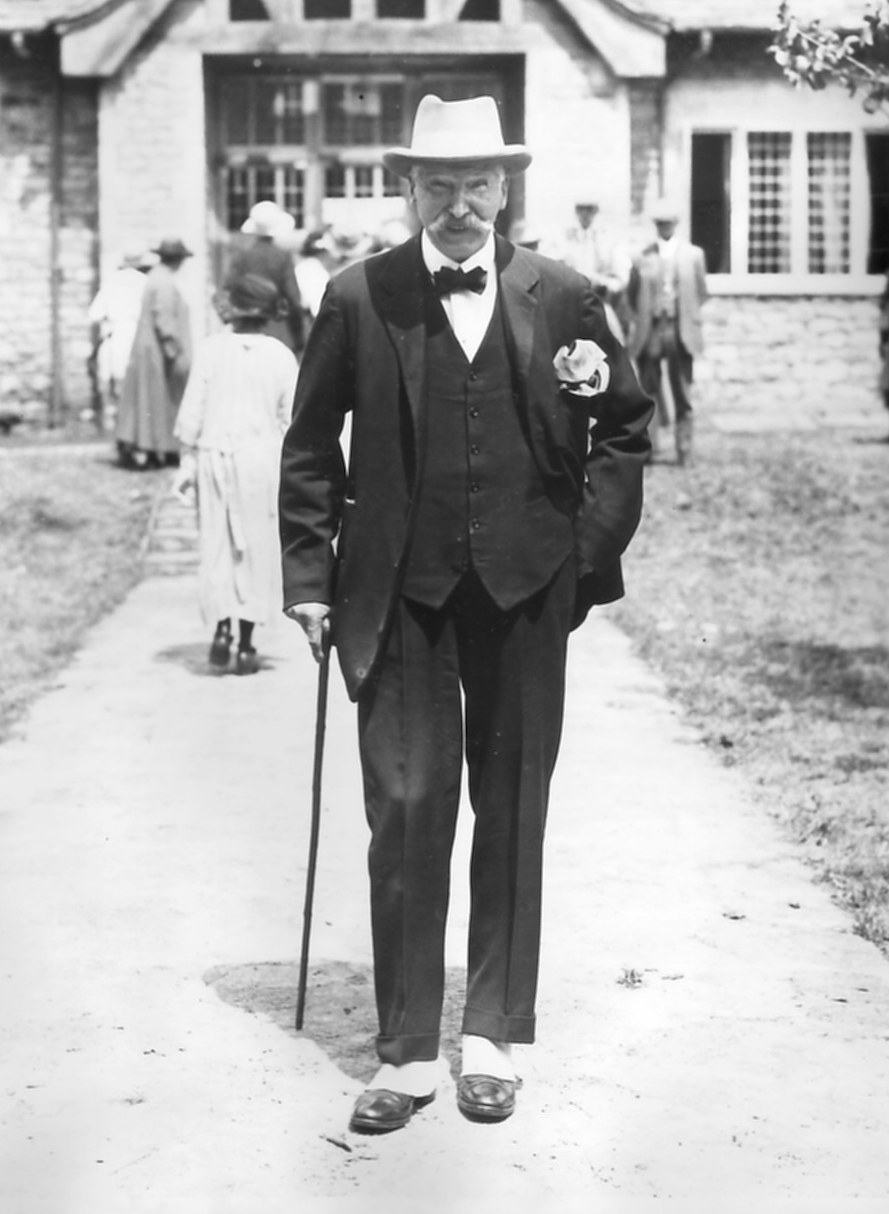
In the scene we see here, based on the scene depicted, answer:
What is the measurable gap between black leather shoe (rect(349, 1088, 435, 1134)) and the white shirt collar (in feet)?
5.83

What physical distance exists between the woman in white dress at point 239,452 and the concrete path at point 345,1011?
4.10 ft

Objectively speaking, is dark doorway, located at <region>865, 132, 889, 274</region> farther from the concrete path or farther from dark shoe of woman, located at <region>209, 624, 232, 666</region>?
the concrete path

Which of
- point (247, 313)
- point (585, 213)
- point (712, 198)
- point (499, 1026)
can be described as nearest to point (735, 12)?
point (712, 198)

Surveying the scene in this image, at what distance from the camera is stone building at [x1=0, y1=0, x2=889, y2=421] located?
24516 mm

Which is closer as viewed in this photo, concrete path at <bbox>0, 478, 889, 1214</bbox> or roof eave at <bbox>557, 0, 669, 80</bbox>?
concrete path at <bbox>0, 478, 889, 1214</bbox>

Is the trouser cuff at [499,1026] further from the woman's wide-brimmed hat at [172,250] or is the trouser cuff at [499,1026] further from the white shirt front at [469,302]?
the woman's wide-brimmed hat at [172,250]

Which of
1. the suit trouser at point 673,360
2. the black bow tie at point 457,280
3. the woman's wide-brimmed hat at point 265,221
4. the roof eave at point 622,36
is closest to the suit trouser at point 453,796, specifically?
the black bow tie at point 457,280

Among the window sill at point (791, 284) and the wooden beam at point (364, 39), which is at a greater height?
the wooden beam at point (364, 39)

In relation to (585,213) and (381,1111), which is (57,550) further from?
(381,1111)

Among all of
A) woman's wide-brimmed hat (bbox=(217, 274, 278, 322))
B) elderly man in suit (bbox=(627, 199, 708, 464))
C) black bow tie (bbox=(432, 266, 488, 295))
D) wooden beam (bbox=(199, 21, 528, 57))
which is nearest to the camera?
black bow tie (bbox=(432, 266, 488, 295))

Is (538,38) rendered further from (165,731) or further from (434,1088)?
(434,1088)

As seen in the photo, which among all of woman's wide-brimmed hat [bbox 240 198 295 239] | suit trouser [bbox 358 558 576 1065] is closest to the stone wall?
woman's wide-brimmed hat [bbox 240 198 295 239]

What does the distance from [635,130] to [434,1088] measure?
21.0 m

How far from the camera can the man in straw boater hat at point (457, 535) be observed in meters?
5.20
